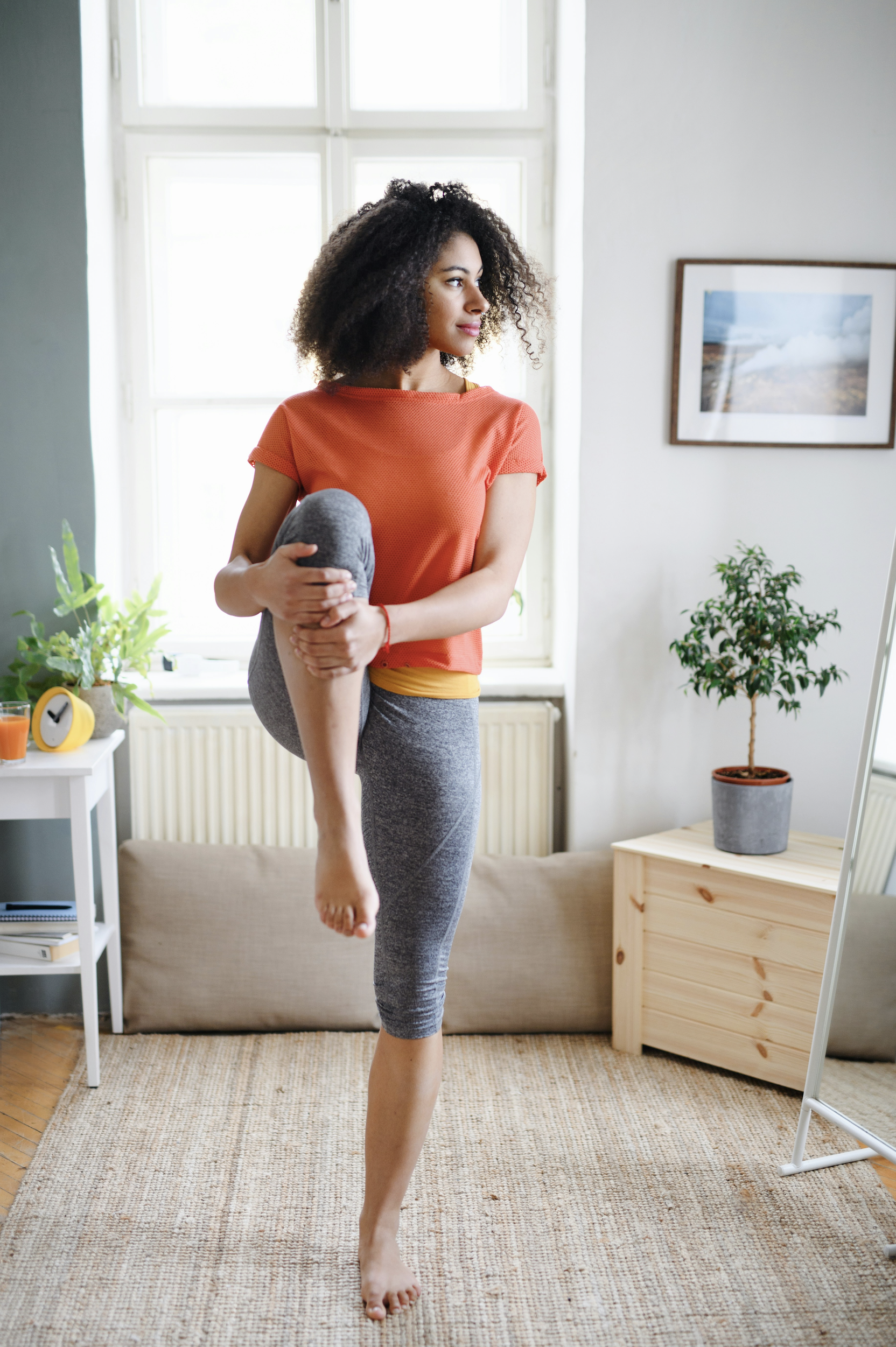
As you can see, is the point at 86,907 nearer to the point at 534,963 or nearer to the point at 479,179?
the point at 534,963

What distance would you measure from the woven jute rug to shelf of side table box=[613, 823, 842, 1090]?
85mm

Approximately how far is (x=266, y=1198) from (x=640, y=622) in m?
1.52

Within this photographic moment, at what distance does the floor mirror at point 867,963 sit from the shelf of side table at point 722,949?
0.25 meters

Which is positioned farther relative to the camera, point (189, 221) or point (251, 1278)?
point (189, 221)

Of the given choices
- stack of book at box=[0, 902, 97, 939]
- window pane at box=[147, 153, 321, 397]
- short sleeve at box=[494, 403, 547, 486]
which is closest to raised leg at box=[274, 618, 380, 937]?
short sleeve at box=[494, 403, 547, 486]

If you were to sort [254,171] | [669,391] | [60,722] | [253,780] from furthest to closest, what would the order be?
[254,171], [253,780], [669,391], [60,722]

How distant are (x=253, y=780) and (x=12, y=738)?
657 millimetres

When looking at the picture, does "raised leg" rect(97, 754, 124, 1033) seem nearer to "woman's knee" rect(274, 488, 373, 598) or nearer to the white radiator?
the white radiator

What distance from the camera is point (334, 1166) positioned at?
1.89 meters

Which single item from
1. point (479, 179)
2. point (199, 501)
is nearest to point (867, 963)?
point (199, 501)

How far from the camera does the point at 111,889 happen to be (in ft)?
7.94

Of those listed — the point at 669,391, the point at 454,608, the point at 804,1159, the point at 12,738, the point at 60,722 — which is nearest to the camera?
the point at 454,608

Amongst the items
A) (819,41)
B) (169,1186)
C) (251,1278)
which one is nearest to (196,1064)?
(169,1186)

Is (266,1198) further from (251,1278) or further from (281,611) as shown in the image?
(281,611)
